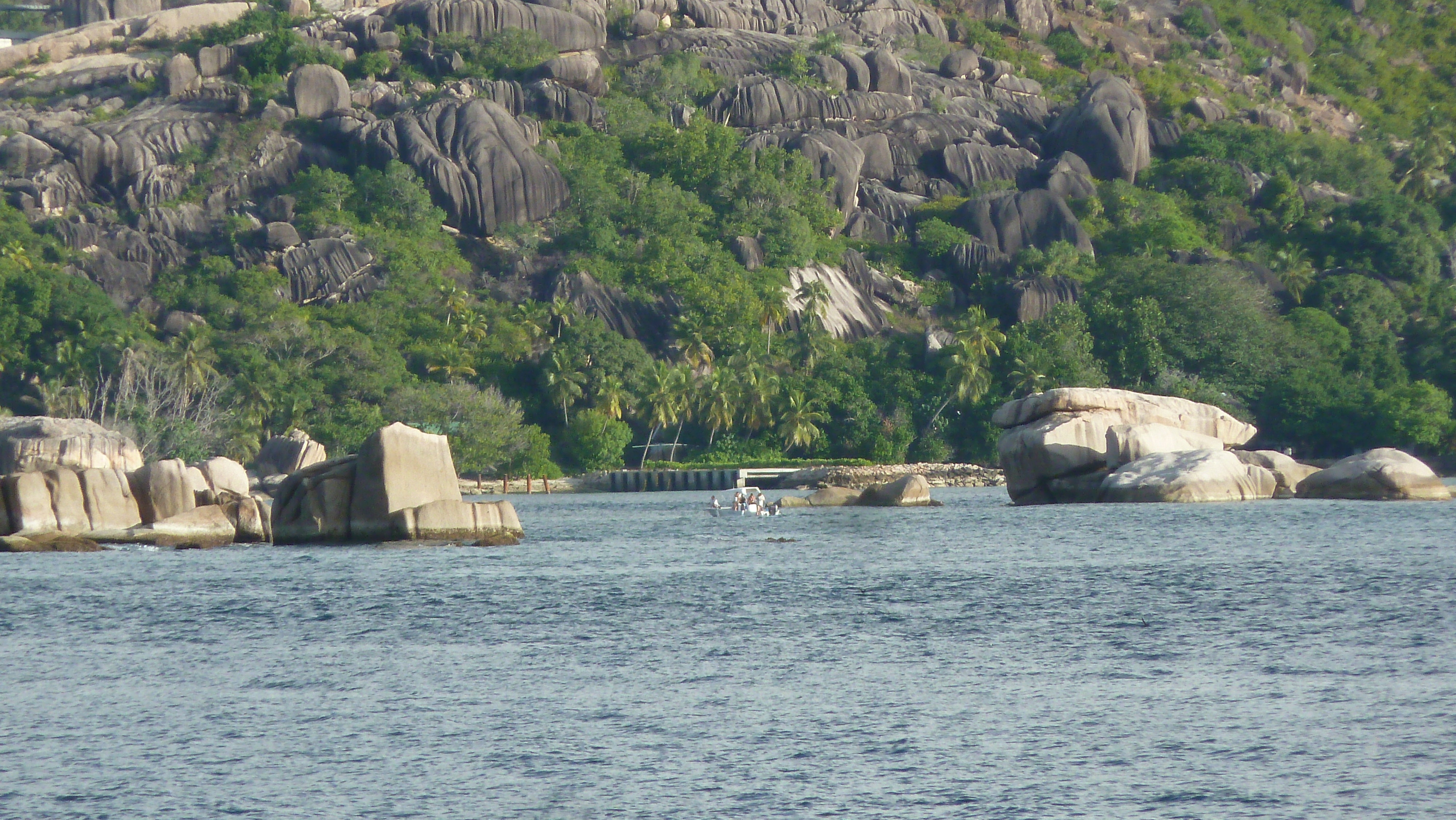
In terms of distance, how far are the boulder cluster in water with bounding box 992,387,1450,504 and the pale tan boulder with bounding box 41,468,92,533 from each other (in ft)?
117

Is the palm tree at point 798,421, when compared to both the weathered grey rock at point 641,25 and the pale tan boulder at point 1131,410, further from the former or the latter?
the weathered grey rock at point 641,25

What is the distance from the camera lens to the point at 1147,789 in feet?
52.2

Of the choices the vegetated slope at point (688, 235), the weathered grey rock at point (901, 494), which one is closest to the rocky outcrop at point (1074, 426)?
the weathered grey rock at point (901, 494)

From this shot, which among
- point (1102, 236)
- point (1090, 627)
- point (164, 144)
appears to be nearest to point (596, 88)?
point (164, 144)

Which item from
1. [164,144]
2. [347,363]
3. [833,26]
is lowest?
[347,363]

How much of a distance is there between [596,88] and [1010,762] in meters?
125

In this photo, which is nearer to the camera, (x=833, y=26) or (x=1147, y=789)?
(x=1147, y=789)

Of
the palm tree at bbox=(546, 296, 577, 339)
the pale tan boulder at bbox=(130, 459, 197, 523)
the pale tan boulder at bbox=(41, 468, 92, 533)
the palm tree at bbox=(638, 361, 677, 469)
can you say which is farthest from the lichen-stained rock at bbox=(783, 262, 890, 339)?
the pale tan boulder at bbox=(41, 468, 92, 533)

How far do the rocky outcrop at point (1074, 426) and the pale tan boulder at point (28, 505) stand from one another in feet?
122

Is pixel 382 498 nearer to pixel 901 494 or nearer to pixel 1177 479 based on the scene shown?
pixel 901 494

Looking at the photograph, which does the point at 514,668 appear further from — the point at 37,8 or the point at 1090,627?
the point at 37,8

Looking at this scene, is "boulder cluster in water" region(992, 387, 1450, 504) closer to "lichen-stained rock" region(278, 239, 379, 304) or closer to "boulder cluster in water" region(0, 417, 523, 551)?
"boulder cluster in water" region(0, 417, 523, 551)

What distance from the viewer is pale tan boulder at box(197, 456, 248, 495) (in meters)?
53.0

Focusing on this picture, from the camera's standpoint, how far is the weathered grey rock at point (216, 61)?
130m
